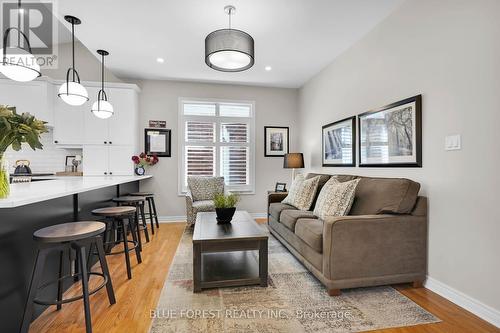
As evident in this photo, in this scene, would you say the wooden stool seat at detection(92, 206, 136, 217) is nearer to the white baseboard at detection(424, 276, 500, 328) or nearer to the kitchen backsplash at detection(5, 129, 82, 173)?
the kitchen backsplash at detection(5, 129, 82, 173)

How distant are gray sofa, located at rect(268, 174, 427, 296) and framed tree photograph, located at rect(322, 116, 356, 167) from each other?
1064 mm

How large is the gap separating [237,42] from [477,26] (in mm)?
1854

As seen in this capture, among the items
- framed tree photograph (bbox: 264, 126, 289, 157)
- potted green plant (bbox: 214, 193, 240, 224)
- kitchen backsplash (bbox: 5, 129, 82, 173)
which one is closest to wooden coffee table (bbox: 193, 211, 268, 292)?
potted green plant (bbox: 214, 193, 240, 224)

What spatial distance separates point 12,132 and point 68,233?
68cm

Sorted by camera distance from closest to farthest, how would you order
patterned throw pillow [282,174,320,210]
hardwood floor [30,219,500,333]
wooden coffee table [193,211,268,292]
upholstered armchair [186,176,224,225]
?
1. hardwood floor [30,219,500,333]
2. wooden coffee table [193,211,268,292]
3. patterned throw pillow [282,174,320,210]
4. upholstered armchair [186,176,224,225]

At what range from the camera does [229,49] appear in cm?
228

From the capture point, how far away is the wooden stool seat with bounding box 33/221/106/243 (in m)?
1.52

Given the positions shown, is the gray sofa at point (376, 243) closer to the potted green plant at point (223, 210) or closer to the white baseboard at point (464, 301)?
the white baseboard at point (464, 301)

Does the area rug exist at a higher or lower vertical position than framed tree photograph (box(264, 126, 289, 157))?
lower

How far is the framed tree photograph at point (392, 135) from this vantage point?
2414 millimetres

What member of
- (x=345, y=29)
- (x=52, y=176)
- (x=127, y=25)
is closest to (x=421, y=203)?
(x=345, y=29)

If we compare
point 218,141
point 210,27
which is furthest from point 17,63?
point 218,141

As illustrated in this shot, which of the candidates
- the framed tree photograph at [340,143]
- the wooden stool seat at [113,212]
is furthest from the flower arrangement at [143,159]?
the framed tree photograph at [340,143]

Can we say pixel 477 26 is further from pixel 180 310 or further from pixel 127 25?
pixel 127 25
